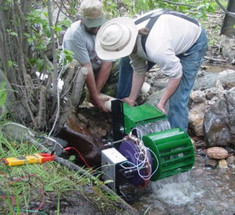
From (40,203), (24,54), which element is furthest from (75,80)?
(40,203)

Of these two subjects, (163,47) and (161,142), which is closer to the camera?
(161,142)

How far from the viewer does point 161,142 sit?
3.29 m

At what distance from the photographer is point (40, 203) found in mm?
2854

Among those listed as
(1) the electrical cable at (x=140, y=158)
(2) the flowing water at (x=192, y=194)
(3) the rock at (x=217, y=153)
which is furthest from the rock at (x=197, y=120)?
(1) the electrical cable at (x=140, y=158)

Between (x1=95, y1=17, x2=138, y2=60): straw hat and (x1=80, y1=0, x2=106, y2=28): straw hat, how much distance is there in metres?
0.64

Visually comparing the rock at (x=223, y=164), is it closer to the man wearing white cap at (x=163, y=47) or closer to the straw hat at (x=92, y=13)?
the man wearing white cap at (x=163, y=47)

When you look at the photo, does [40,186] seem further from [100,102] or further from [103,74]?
[103,74]

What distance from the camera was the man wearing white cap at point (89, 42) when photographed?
4.28m

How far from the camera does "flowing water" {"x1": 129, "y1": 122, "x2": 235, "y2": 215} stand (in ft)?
11.7

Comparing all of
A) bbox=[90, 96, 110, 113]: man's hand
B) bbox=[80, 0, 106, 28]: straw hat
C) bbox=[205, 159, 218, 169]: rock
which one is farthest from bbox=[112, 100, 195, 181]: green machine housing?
bbox=[80, 0, 106, 28]: straw hat

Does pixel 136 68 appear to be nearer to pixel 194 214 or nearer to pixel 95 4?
pixel 95 4

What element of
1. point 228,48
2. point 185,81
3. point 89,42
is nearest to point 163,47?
point 185,81

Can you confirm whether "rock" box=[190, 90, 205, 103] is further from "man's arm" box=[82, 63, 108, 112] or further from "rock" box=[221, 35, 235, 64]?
"rock" box=[221, 35, 235, 64]

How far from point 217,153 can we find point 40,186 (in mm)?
2312
